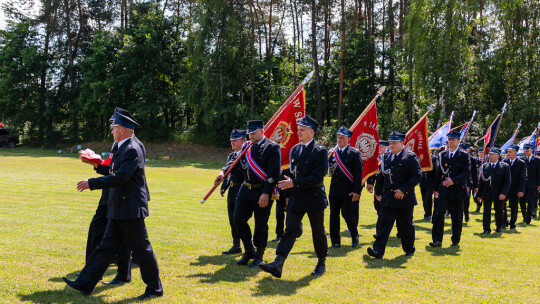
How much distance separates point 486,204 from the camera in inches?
431

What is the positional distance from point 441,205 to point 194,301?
570cm

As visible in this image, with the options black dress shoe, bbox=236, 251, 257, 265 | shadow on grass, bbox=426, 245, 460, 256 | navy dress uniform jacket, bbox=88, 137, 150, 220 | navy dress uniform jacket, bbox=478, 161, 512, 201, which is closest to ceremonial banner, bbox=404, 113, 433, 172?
navy dress uniform jacket, bbox=478, 161, 512, 201

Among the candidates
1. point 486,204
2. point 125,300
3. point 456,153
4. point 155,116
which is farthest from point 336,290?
point 155,116

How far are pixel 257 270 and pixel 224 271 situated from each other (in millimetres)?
482

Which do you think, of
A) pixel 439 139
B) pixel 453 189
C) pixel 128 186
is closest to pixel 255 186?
pixel 128 186

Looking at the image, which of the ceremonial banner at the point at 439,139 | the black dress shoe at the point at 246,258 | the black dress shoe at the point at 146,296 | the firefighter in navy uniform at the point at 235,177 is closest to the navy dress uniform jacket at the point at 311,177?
the black dress shoe at the point at 246,258

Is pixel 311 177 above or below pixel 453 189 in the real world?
above

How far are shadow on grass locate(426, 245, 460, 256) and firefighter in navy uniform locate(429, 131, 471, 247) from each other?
0.48 feet

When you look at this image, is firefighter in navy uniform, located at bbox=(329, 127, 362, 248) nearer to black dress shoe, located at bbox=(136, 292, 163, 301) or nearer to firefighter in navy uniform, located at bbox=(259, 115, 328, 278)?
firefighter in navy uniform, located at bbox=(259, 115, 328, 278)

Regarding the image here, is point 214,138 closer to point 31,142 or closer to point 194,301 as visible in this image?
point 31,142

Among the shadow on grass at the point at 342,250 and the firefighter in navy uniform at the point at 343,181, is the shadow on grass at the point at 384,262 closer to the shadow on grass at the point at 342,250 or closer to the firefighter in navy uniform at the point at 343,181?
the shadow on grass at the point at 342,250

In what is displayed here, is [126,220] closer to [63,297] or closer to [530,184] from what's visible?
[63,297]

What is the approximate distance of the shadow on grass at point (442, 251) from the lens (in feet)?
27.1

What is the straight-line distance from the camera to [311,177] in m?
6.24
